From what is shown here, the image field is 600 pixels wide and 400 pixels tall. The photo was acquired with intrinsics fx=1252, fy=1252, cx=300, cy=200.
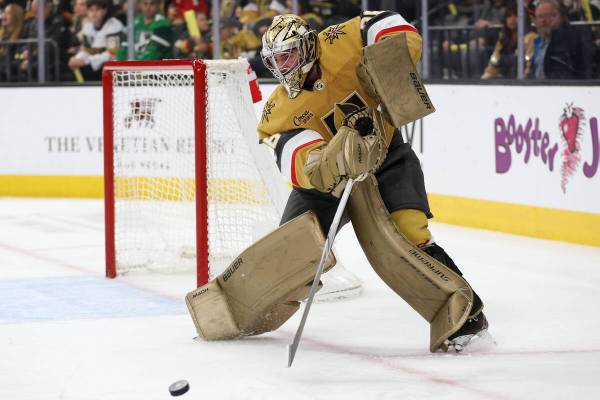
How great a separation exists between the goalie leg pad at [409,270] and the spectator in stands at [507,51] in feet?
12.0

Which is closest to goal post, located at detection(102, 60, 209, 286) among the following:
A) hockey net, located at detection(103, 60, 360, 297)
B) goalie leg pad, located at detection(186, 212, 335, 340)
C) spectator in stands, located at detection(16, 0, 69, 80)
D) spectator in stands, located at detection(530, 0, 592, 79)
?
hockey net, located at detection(103, 60, 360, 297)

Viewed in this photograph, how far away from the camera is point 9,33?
33.4 feet

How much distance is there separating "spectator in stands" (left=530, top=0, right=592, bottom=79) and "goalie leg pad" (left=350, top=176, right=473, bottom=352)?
129 inches

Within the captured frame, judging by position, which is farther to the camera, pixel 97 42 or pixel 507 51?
pixel 97 42

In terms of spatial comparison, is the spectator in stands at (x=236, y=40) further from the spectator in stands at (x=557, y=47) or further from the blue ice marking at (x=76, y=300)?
the blue ice marking at (x=76, y=300)

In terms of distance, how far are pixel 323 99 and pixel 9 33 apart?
681cm

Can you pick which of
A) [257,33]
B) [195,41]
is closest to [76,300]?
[257,33]

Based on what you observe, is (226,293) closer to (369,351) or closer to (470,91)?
(369,351)

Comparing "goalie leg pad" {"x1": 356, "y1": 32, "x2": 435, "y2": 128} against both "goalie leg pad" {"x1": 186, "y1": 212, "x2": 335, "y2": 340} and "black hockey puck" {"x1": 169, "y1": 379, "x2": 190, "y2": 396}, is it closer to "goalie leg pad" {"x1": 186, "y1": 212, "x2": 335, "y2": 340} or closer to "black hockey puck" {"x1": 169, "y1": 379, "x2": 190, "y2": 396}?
"goalie leg pad" {"x1": 186, "y1": 212, "x2": 335, "y2": 340}

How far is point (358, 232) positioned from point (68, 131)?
588 cm

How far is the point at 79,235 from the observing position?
7.41 metres

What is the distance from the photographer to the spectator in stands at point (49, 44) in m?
9.98

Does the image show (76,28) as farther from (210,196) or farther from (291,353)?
(291,353)

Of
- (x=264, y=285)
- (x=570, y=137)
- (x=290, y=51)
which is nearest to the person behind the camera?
(x=290, y=51)
